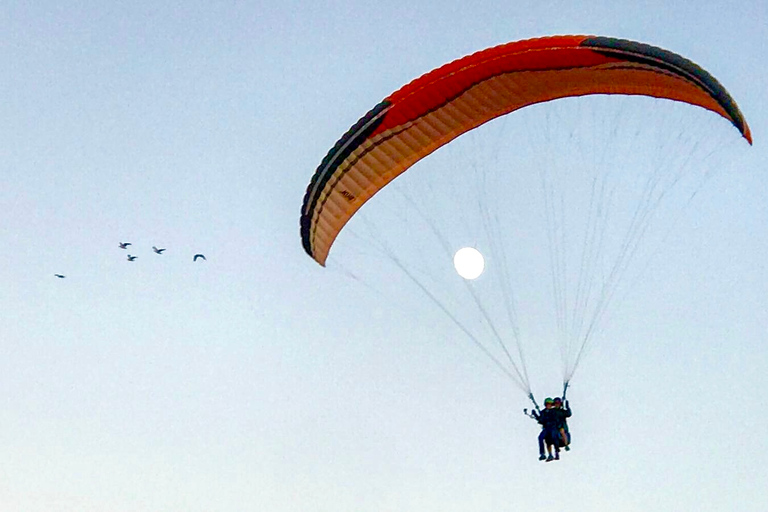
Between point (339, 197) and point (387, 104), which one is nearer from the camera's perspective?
point (387, 104)

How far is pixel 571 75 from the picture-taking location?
23.2 metres

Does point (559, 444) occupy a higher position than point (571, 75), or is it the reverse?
point (571, 75)

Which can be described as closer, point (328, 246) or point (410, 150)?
point (410, 150)

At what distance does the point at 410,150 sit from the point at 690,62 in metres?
5.58

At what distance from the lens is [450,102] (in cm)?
2394

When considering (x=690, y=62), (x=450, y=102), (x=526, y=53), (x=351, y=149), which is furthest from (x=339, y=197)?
(x=690, y=62)

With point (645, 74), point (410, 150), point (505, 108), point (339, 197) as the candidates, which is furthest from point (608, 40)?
point (339, 197)

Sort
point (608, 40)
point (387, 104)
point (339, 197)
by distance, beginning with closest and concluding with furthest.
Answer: point (608, 40)
point (387, 104)
point (339, 197)

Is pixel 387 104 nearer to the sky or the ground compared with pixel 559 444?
nearer to the sky

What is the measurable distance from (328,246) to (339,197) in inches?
64.6

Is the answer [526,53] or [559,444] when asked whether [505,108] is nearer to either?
[526,53]

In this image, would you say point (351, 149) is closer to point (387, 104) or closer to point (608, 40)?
point (387, 104)

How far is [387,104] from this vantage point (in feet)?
78.0

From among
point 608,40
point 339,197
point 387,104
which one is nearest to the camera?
point 608,40
